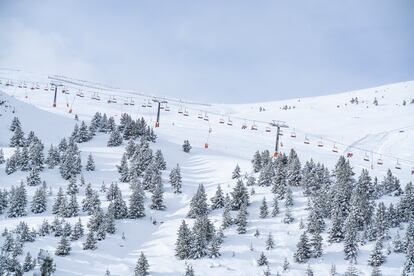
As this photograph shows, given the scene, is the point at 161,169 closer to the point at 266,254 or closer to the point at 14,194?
the point at 14,194

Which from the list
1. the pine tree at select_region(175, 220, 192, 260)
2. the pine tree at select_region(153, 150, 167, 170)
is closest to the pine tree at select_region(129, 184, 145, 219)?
the pine tree at select_region(175, 220, 192, 260)

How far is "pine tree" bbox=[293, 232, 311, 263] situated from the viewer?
4025cm

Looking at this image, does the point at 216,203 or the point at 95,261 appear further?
the point at 216,203

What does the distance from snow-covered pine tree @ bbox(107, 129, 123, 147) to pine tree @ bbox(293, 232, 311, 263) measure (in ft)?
146

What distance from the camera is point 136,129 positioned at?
8025cm

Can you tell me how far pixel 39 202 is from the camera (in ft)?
165

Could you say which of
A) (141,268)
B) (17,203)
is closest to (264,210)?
(141,268)

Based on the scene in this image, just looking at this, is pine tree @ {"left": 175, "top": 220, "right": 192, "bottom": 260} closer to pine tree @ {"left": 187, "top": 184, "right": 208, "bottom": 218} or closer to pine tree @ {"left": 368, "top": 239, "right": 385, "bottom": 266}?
pine tree @ {"left": 187, "top": 184, "right": 208, "bottom": 218}

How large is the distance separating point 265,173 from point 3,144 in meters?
45.0

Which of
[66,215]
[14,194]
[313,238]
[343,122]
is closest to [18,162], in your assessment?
[14,194]

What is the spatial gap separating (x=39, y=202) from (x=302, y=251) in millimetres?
30882

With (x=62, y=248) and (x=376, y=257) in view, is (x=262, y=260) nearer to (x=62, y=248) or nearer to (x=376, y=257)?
(x=376, y=257)

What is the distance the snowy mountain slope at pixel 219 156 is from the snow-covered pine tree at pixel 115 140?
134cm

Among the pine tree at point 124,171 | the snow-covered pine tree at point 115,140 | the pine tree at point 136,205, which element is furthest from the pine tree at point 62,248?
the snow-covered pine tree at point 115,140
